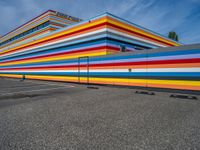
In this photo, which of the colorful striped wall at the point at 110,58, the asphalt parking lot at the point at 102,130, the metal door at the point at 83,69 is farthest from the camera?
Result: the metal door at the point at 83,69

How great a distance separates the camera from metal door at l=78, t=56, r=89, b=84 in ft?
48.2

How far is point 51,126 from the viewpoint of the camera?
11.9ft

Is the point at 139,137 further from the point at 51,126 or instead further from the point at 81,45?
the point at 81,45

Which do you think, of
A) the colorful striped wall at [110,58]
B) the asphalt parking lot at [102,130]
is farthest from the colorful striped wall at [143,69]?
the asphalt parking lot at [102,130]

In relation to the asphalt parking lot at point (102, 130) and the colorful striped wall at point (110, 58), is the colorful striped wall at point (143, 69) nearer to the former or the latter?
the colorful striped wall at point (110, 58)

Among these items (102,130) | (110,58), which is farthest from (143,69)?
Result: (102,130)

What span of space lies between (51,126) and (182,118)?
384cm

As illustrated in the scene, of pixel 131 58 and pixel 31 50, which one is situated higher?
pixel 31 50

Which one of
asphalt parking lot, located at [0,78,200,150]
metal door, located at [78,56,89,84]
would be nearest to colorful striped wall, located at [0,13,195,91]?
metal door, located at [78,56,89,84]

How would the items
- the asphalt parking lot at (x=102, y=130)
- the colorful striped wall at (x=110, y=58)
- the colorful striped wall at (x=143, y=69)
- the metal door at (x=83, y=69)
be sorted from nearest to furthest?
the asphalt parking lot at (x=102, y=130) < the colorful striped wall at (x=143, y=69) < the colorful striped wall at (x=110, y=58) < the metal door at (x=83, y=69)

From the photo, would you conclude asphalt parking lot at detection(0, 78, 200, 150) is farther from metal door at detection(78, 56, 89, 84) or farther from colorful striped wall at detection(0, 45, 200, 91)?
metal door at detection(78, 56, 89, 84)

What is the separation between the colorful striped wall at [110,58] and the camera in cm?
867

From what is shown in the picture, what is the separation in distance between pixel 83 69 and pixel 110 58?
388 cm

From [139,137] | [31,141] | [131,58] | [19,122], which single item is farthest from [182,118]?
[131,58]
